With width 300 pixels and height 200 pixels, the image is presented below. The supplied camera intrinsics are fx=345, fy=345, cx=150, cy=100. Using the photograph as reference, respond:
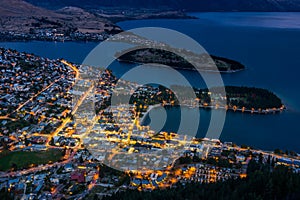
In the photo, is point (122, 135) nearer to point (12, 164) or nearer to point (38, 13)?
point (12, 164)

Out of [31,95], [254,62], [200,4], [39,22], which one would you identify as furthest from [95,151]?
[200,4]

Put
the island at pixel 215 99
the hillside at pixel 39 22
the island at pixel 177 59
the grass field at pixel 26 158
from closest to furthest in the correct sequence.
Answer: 1. the grass field at pixel 26 158
2. the island at pixel 215 99
3. the island at pixel 177 59
4. the hillside at pixel 39 22

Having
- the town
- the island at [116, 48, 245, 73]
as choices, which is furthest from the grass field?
the island at [116, 48, 245, 73]

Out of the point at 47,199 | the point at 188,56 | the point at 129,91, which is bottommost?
the point at 47,199

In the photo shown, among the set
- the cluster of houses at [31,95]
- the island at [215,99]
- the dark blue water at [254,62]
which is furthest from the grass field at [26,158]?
the island at [215,99]

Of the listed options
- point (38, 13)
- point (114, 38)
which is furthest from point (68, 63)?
point (38, 13)

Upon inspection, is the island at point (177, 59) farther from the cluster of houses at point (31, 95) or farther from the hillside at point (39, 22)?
the hillside at point (39, 22)
